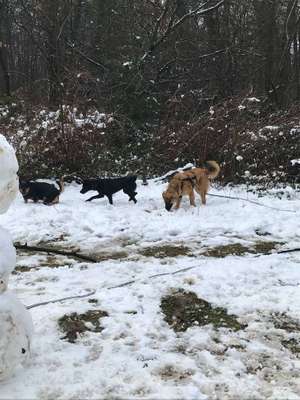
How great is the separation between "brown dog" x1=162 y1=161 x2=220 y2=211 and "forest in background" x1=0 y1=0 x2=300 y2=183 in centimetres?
212

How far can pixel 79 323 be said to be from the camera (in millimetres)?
4543

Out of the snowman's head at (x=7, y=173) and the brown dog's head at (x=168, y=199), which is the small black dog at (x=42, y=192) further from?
the snowman's head at (x=7, y=173)

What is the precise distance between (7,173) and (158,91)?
12.2m

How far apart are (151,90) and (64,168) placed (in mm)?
4491

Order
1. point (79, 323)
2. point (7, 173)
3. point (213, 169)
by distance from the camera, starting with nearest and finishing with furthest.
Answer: point (7, 173) → point (79, 323) → point (213, 169)

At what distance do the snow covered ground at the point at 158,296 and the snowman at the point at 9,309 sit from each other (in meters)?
0.21

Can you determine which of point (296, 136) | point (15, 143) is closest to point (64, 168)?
point (15, 143)

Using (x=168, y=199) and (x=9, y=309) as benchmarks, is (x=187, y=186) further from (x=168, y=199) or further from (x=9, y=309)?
(x=9, y=309)

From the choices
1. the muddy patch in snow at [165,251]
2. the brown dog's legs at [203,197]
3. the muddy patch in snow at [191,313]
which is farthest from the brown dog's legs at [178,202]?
the muddy patch in snow at [191,313]

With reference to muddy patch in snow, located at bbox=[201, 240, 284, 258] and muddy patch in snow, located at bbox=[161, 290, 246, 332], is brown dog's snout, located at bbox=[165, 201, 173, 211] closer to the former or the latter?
muddy patch in snow, located at bbox=[201, 240, 284, 258]

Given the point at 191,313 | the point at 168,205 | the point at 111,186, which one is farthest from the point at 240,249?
the point at 111,186

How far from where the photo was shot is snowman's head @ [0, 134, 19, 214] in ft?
11.1

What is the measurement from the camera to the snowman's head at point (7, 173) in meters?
3.40

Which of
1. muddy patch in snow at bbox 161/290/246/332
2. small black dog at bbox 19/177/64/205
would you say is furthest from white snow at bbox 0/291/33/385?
small black dog at bbox 19/177/64/205
